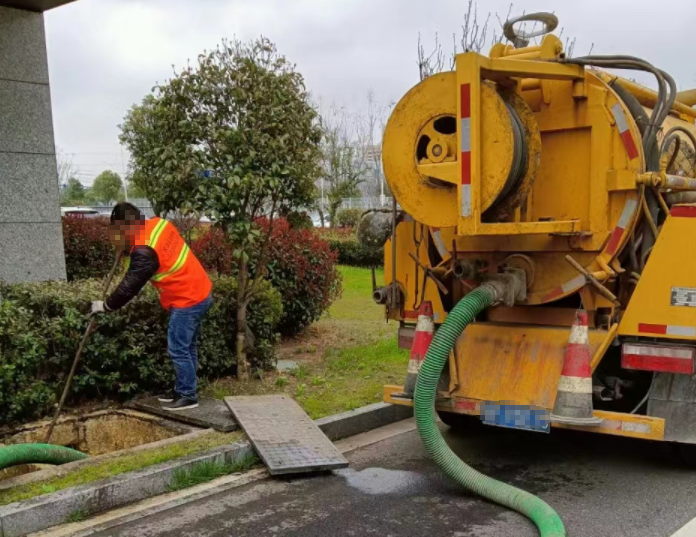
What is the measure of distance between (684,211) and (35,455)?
4.10 meters

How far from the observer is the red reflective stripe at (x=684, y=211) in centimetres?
395

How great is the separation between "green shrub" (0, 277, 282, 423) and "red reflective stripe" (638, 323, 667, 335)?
3368mm

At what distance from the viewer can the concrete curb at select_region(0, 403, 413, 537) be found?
343cm

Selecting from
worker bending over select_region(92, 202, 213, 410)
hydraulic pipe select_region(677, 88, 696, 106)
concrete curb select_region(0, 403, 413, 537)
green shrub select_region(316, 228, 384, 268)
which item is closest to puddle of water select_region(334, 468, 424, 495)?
concrete curb select_region(0, 403, 413, 537)

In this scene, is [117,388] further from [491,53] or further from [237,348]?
[491,53]

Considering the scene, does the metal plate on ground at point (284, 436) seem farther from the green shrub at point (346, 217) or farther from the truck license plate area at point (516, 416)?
the green shrub at point (346, 217)

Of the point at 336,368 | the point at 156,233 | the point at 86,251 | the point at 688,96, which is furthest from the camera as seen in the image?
the point at 86,251

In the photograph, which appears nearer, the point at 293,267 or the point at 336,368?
the point at 336,368

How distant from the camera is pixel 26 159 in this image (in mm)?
6770

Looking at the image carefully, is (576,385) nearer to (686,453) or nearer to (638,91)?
(686,453)

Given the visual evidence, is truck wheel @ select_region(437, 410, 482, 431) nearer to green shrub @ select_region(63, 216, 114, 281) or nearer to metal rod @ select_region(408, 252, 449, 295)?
metal rod @ select_region(408, 252, 449, 295)

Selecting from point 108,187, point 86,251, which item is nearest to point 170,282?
point 86,251

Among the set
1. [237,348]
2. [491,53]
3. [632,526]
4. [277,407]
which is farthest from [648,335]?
[237,348]

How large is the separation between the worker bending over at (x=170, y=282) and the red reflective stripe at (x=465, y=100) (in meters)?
2.39
